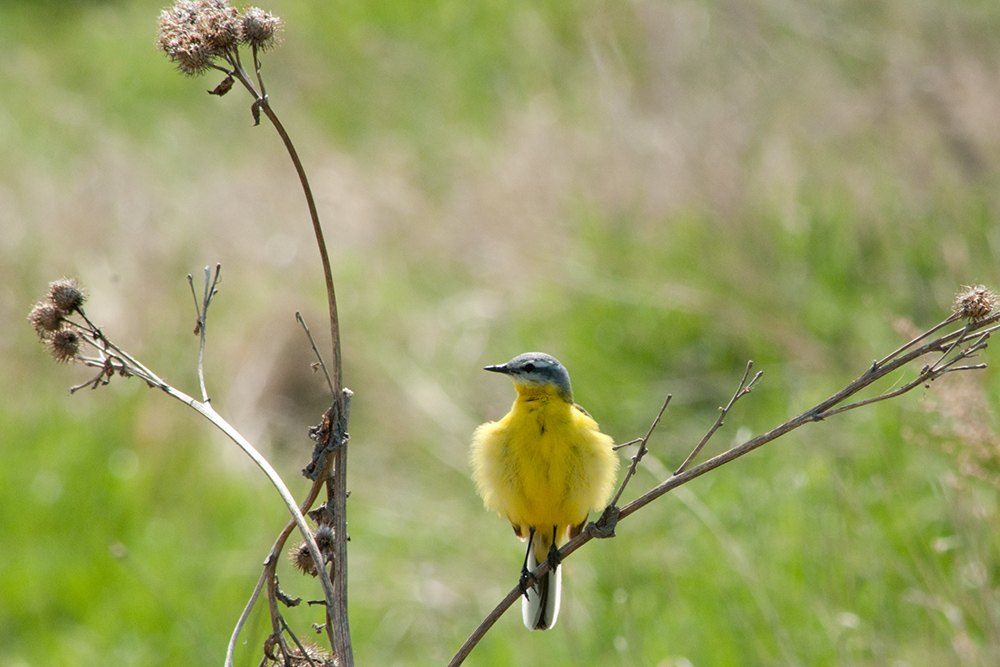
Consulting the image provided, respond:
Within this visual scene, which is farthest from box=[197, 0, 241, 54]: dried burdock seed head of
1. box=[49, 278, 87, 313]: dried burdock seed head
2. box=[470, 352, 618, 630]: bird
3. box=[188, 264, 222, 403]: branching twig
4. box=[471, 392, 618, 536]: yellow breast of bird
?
box=[471, 392, 618, 536]: yellow breast of bird

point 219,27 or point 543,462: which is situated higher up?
point 543,462

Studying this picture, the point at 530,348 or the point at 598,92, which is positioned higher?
the point at 598,92

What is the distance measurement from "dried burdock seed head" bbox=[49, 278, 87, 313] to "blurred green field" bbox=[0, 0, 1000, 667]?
2.27m

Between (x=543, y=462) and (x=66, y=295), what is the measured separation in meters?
1.89

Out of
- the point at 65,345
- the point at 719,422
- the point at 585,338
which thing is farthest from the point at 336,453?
the point at 585,338

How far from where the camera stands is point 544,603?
147 inches

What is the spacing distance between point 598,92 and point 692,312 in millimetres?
3657

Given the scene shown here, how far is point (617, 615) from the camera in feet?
Answer: 17.0

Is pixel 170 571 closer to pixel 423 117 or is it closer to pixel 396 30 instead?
pixel 423 117

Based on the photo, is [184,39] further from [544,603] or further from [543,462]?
[544,603]

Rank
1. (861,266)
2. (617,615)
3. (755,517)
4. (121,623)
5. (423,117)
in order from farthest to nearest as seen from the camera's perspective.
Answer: (423,117)
(861,266)
(121,623)
(755,517)
(617,615)

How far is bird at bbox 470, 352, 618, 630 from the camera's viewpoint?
3.52m

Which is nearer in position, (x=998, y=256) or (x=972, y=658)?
(x=972, y=658)

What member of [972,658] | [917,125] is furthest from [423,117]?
[972,658]
